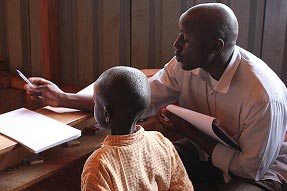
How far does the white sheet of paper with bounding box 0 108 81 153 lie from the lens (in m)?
1.74

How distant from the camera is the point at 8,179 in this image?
6.36 feet

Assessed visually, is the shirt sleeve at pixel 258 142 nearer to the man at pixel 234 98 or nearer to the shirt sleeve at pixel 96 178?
the man at pixel 234 98

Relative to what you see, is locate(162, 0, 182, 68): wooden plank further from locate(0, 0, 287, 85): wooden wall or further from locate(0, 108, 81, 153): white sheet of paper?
locate(0, 108, 81, 153): white sheet of paper

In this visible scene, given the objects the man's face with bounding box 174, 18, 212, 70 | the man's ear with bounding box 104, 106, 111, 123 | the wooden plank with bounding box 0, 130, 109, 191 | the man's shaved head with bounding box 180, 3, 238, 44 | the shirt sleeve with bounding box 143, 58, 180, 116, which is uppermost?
the man's shaved head with bounding box 180, 3, 238, 44

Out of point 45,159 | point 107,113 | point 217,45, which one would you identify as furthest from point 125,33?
point 107,113

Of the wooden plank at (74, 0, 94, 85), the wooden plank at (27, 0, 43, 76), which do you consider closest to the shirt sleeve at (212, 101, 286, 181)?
the wooden plank at (74, 0, 94, 85)

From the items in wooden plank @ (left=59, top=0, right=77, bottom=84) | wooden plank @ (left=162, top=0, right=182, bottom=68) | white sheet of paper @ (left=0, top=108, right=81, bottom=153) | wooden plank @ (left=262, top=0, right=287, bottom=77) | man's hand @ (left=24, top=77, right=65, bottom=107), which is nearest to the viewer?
white sheet of paper @ (left=0, top=108, right=81, bottom=153)

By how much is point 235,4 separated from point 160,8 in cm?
63

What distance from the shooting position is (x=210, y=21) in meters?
1.84

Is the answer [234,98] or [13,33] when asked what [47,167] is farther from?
[13,33]

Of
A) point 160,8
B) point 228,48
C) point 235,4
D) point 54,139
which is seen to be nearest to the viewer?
point 54,139

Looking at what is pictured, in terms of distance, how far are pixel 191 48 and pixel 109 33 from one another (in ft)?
6.56

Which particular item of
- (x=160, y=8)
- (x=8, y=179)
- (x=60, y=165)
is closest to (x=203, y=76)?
(x=60, y=165)

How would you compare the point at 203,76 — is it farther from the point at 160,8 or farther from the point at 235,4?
the point at 160,8
